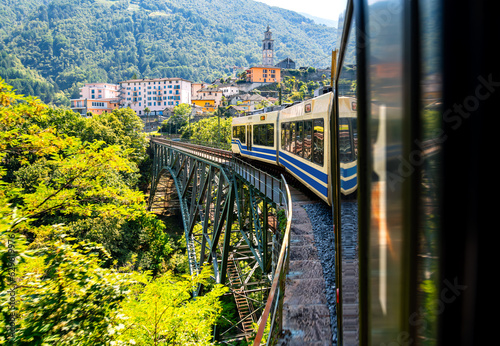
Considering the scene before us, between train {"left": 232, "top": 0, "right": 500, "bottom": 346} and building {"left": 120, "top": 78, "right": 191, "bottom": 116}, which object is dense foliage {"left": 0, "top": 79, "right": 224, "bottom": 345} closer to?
train {"left": 232, "top": 0, "right": 500, "bottom": 346}

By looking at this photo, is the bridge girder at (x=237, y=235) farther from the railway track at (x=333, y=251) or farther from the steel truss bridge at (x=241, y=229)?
the railway track at (x=333, y=251)

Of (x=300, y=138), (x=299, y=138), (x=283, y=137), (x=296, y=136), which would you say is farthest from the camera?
(x=283, y=137)

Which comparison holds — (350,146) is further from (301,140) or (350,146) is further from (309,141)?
(301,140)

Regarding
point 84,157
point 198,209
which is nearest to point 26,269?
point 84,157

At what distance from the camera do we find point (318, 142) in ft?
27.6

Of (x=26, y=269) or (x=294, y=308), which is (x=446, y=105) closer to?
(x=294, y=308)

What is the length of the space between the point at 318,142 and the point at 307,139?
1.04 meters

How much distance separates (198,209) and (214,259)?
527 centimetres

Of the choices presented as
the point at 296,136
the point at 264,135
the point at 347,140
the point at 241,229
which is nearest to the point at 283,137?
the point at 296,136

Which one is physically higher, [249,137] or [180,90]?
[180,90]

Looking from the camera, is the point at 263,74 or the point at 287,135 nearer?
the point at 287,135

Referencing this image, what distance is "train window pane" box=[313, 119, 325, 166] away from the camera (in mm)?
8039

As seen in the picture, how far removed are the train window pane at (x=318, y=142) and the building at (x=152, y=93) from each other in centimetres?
12927

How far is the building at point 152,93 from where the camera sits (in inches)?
5231
